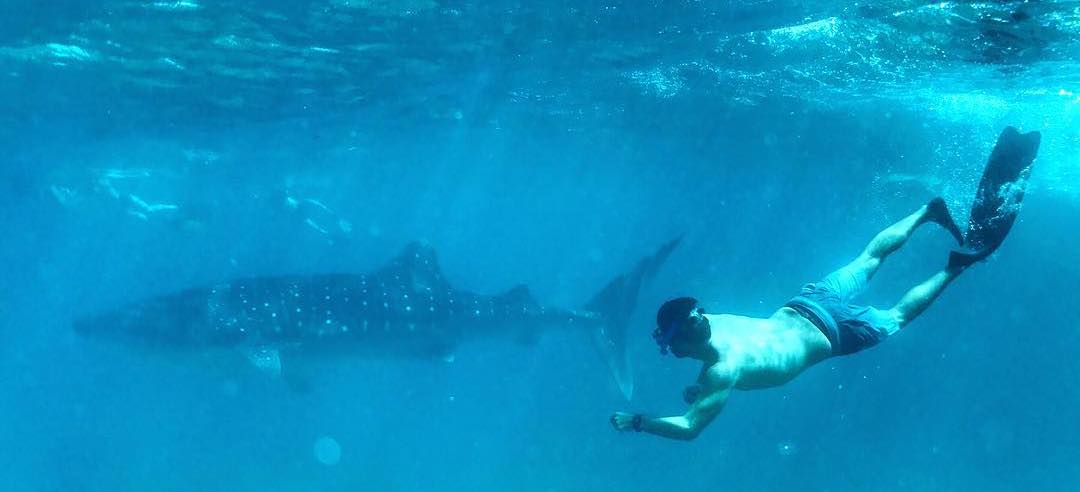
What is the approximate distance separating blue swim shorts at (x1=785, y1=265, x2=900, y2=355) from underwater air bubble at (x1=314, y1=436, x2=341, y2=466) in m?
29.0

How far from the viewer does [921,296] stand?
7.89m

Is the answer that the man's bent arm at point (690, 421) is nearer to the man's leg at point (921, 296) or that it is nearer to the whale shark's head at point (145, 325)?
the man's leg at point (921, 296)

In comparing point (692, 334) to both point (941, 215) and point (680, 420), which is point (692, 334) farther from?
point (941, 215)

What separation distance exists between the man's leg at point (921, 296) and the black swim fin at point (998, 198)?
6.0 inches

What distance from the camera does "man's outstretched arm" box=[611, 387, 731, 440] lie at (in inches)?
226

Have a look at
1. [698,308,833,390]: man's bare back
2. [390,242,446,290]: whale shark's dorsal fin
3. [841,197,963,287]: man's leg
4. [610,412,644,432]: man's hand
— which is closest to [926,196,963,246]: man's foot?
[841,197,963,287]: man's leg

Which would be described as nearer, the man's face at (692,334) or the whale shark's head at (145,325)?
the man's face at (692,334)

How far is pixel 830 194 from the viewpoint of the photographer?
5062 centimetres

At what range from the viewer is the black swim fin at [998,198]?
8.01 meters

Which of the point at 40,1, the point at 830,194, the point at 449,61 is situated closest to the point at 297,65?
the point at 449,61

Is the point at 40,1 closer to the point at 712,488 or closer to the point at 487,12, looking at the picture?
the point at 487,12

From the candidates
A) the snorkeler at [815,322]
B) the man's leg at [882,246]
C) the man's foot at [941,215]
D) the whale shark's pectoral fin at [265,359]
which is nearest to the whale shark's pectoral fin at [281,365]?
the whale shark's pectoral fin at [265,359]

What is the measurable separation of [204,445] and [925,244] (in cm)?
4307

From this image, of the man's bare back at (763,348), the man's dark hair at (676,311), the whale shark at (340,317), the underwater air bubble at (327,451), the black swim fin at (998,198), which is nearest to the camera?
the man's dark hair at (676,311)
